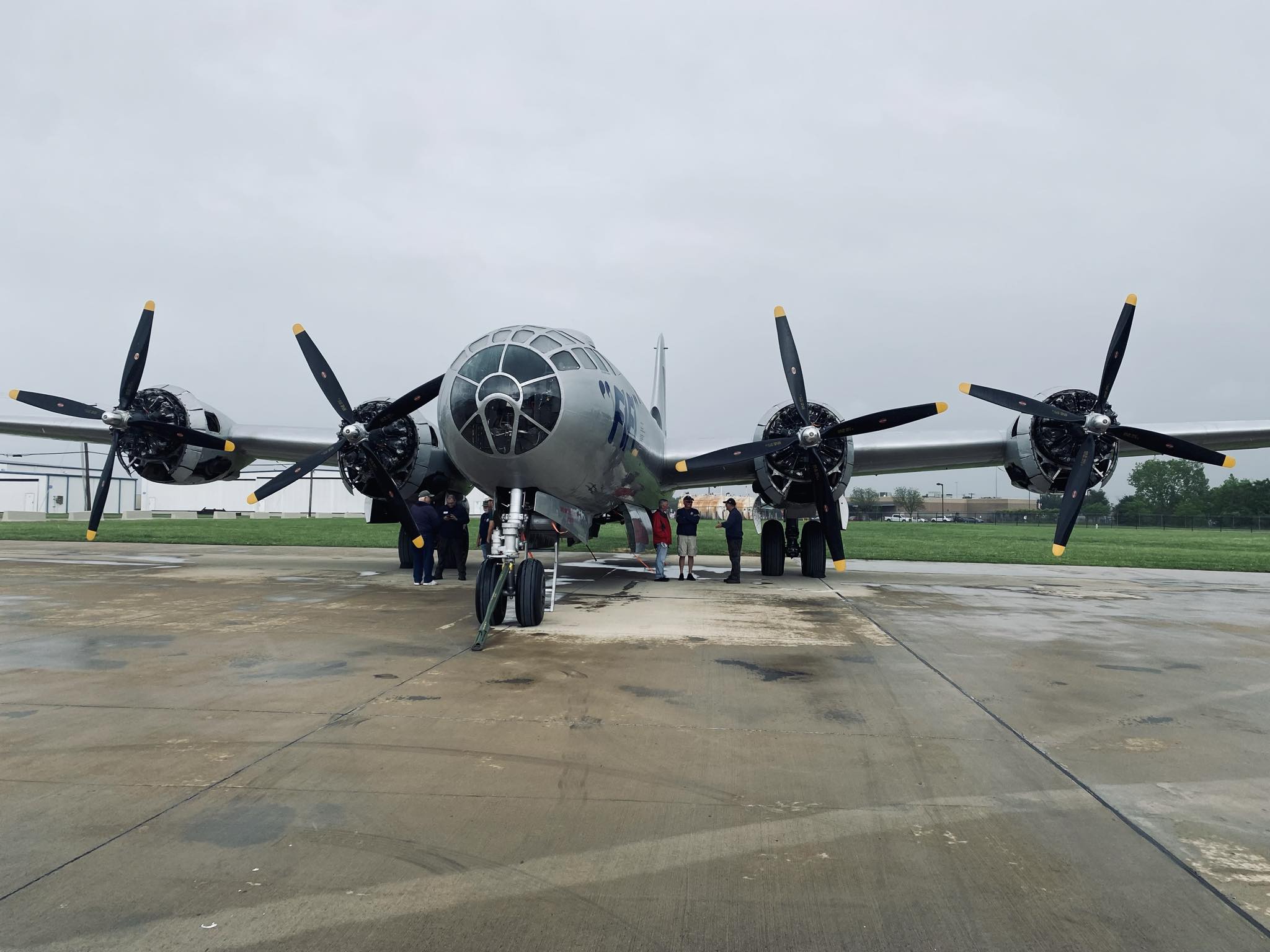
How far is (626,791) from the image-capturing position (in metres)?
4.20

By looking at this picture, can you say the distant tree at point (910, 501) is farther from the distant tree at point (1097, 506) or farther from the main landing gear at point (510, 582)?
the main landing gear at point (510, 582)

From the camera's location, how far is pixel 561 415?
10.6 metres

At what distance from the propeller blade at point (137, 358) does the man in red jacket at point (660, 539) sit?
11.8 metres

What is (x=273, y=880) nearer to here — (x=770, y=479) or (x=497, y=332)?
(x=497, y=332)

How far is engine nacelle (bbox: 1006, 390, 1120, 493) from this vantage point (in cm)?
1580

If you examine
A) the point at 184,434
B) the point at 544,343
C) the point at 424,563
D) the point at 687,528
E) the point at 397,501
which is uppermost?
the point at 544,343

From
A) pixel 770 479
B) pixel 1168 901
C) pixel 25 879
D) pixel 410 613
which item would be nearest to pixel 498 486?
→ pixel 410 613

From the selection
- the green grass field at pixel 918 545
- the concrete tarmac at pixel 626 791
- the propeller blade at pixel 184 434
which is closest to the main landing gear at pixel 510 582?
the concrete tarmac at pixel 626 791

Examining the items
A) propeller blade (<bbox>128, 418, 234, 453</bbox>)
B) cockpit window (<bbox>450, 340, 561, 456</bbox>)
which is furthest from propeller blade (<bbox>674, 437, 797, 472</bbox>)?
propeller blade (<bbox>128, 418, 234, 453</bbox>)

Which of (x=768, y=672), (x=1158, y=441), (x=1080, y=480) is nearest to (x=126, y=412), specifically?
(x=768, y=672)

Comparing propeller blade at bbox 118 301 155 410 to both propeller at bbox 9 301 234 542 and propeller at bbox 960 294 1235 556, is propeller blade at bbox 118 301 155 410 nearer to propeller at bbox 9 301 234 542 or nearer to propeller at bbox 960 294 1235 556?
propeller at bbox 9 301 234 542

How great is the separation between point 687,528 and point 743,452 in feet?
7.94

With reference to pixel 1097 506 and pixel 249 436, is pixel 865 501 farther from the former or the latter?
pixel 249 436

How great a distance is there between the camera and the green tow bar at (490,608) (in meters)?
8.18
